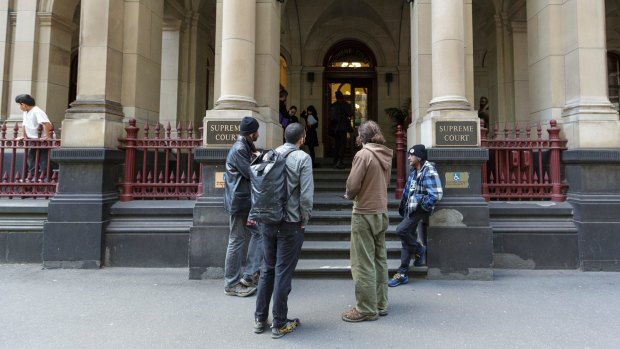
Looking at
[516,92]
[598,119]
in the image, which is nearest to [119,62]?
[598,119]

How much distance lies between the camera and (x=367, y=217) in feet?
12.9

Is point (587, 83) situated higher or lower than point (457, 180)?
higher

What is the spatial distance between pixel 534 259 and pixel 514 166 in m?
1.65

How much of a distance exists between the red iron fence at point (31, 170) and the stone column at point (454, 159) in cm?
666

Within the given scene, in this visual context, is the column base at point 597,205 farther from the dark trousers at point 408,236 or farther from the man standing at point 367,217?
the man standing at point 367,217

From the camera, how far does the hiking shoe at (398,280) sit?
508cm

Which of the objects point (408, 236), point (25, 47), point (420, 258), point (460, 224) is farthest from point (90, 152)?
point (25, 47)

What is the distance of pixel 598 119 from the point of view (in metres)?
6.12

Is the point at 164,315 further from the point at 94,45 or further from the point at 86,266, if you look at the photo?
the point at 94,45

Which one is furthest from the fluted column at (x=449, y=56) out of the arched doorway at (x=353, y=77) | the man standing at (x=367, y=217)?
the arched doorway at (x=353, y=77)

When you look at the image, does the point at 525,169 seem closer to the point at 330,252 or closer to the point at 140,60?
the point at 330,252

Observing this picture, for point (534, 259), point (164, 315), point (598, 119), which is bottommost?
point (164, 315)

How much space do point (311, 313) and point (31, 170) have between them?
593cm

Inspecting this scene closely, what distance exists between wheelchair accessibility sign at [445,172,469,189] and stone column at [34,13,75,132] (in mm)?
10392
